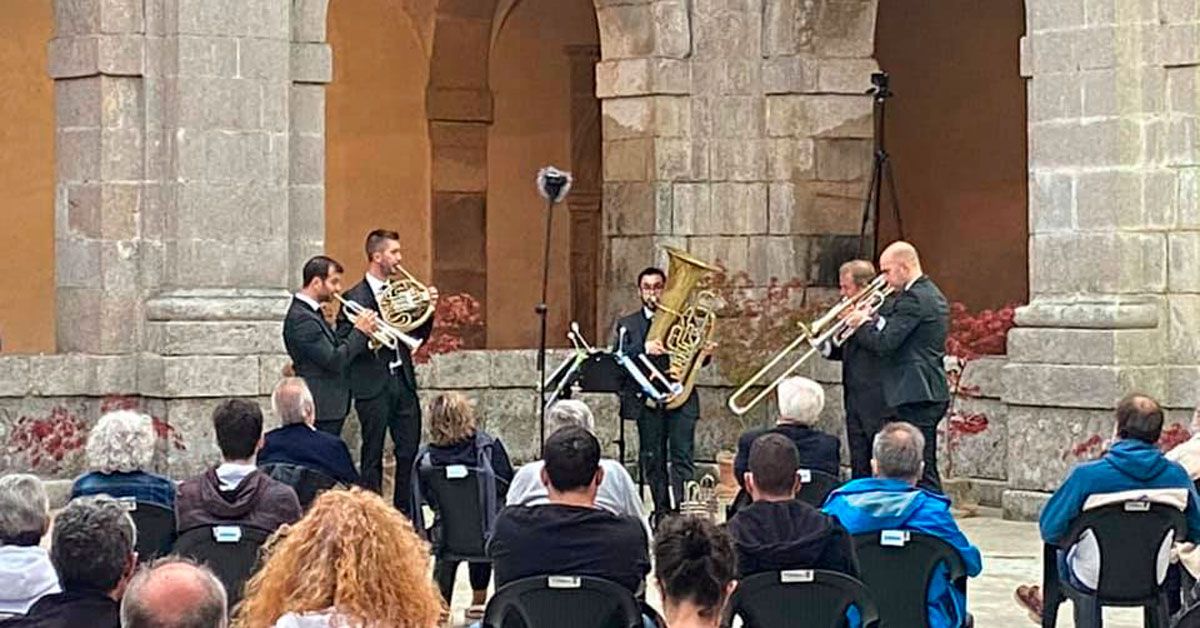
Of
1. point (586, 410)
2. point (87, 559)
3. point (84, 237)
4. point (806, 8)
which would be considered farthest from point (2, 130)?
point (87, 559)

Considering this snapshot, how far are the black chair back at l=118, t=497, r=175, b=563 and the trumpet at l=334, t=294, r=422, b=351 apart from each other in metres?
4.16

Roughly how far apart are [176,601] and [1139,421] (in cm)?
485

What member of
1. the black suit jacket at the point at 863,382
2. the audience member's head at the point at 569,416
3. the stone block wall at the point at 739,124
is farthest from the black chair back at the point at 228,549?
the stone block wall at the point at 739,124

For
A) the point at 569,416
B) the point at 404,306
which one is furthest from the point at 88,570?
the point at 404,306

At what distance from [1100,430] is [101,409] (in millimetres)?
5364

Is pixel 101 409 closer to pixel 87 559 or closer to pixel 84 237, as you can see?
pixel 84 237

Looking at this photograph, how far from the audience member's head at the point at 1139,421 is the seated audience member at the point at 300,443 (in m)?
2.65

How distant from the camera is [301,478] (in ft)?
30.3

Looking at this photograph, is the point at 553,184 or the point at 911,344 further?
the point at 553,184

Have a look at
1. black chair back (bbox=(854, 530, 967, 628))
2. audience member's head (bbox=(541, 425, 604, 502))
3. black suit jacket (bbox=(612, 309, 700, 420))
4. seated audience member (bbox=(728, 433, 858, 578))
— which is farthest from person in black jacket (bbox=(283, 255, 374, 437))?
seated audience member (bbox=(728, 433, 858, 578))

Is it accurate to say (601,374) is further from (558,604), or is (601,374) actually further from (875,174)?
(558,604)

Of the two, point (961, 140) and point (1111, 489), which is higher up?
point (961, 140)

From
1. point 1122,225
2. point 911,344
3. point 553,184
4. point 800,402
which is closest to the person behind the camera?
point 800,402

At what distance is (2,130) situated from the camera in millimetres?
19750
